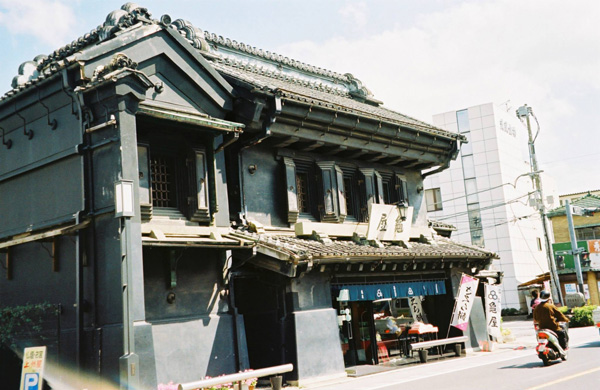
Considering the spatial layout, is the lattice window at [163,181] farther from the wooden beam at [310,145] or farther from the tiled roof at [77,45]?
the wooden beam at [310,145]

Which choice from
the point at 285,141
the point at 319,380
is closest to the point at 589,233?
the point at 285,141

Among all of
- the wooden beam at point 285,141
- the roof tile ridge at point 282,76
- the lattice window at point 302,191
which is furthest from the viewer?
the roof tile ridge at point 282,76

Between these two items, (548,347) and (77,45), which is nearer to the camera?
(548,347)

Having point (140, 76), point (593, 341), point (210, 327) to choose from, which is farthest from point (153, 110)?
point (593, 341)

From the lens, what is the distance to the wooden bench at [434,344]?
66.3 ft

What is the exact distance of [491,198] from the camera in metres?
55.7

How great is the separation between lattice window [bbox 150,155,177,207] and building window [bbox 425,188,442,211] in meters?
45.2

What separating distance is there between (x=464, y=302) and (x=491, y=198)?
3600 centimetres

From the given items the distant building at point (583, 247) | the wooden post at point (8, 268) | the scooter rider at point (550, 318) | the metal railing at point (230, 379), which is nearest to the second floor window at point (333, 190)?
the metal railing at point (230, 379)

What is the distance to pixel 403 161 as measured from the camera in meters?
24.1

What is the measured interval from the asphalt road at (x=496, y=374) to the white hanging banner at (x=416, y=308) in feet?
8.88

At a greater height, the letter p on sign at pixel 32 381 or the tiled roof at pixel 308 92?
the tiled roof at pixel 308 92

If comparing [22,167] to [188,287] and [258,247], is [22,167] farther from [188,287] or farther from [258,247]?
[258,247]

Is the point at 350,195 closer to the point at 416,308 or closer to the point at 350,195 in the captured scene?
the point at 350,195
